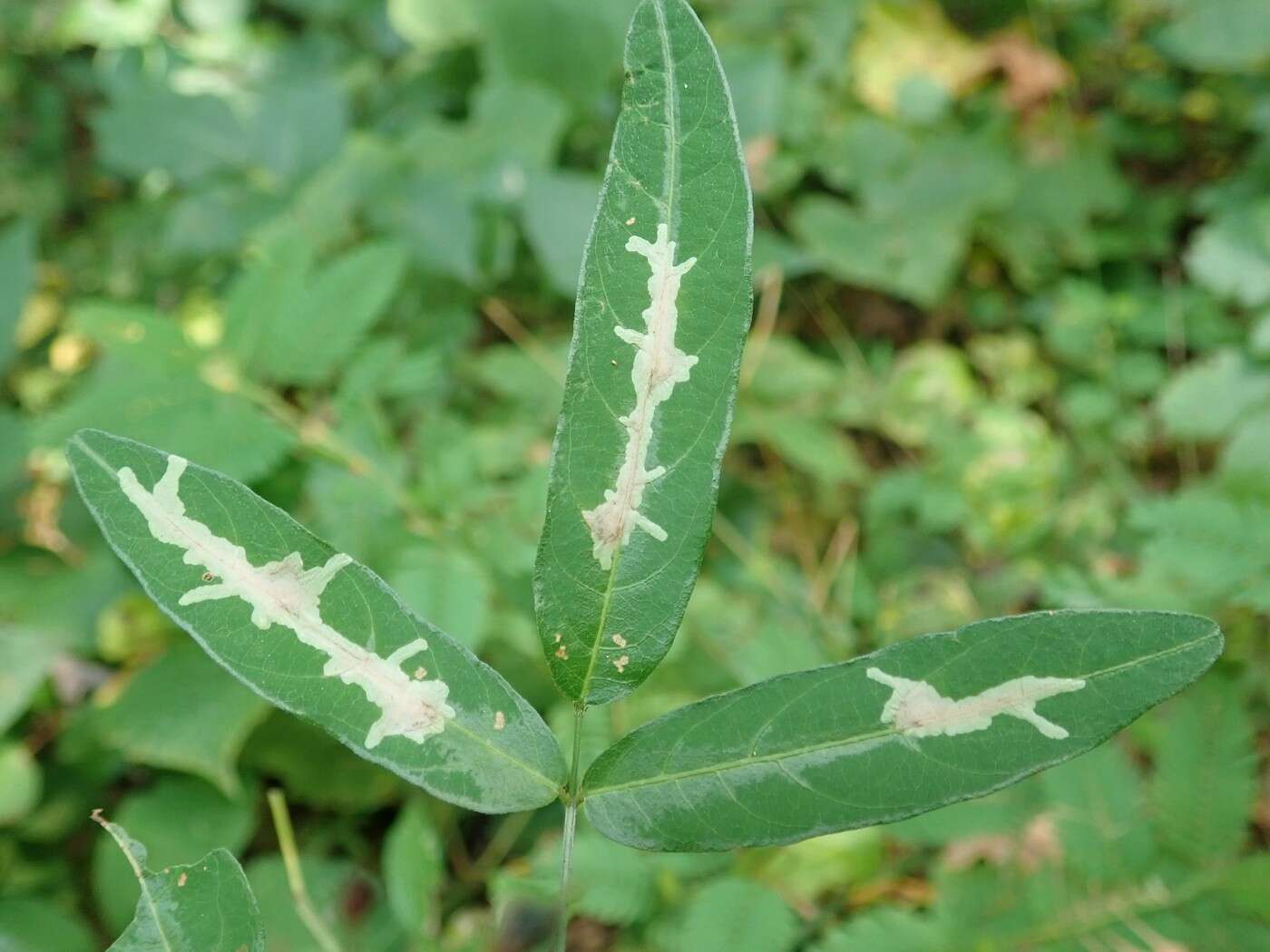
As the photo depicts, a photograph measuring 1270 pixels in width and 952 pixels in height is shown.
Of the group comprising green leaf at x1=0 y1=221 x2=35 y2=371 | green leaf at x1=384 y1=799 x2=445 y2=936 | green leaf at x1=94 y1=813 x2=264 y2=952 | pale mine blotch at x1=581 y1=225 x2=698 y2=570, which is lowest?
green leaf at x1=384 y1=799 x2=445 y2=936

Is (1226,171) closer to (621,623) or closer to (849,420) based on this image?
(849,420)

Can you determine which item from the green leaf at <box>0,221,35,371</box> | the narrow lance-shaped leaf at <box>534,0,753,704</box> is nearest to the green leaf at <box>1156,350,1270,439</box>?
the narrow lance-shaped leaf at <box>534,0,753,704</box>

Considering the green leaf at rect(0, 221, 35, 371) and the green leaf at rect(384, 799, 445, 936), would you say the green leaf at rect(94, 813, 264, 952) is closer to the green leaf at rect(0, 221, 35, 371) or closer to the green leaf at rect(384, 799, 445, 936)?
the green leaf at rect(384, 799, 445, 936)

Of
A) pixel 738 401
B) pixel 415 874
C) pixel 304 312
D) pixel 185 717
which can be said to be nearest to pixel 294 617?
pixel 415 874

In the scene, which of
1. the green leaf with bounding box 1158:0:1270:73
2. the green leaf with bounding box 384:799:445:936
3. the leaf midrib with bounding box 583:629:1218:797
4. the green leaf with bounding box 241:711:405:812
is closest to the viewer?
the leaf midrib with bounding box 583:629:1218:797

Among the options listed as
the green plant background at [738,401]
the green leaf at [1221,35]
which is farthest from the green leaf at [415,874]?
the green leaf at [1221,35]

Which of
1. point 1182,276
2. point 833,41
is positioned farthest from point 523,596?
point 1182,276

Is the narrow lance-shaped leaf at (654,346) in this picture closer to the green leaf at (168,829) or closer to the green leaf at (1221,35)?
the green leaf at (168,829)
